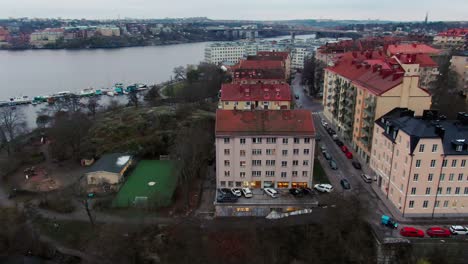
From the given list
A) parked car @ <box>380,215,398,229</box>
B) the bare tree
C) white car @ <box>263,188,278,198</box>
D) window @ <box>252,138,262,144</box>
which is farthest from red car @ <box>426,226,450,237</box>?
the bare tree

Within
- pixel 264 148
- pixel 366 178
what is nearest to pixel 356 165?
pixel 366 178

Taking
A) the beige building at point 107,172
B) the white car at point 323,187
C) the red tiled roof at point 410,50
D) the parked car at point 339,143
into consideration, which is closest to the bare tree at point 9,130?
the beige building at point 107,172

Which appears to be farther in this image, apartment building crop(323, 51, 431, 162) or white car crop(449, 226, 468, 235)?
apartment building crop(323, 51, 431, 162)

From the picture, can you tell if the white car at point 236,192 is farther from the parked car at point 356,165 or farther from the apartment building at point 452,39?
the apartment building at point 452,39

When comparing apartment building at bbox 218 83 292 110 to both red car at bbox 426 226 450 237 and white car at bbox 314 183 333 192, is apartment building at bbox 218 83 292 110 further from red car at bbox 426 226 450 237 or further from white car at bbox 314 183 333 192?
red car at bbox 426 226 450 237

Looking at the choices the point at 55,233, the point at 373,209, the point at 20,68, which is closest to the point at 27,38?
the point at 20,68

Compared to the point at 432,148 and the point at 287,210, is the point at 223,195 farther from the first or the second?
the point at 432,148

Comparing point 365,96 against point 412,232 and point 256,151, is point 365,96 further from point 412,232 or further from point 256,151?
point 412,232
